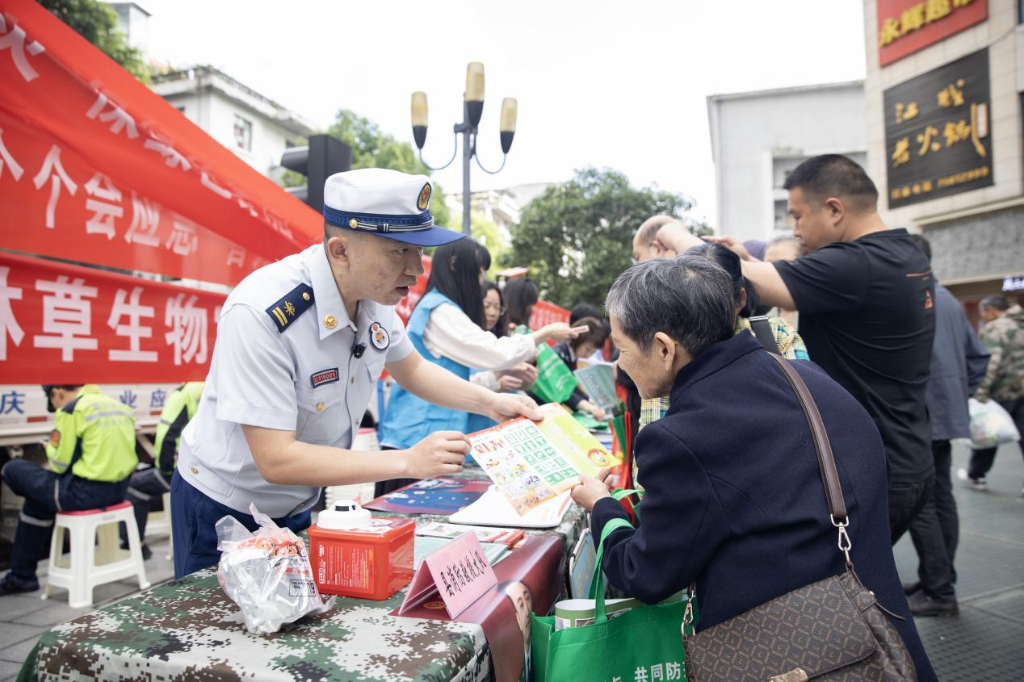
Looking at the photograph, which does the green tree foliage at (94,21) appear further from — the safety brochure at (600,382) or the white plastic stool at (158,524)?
the safety brochure at (600,382)

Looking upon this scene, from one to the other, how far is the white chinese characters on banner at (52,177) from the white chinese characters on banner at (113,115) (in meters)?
0.17

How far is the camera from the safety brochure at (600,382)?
2.97 m

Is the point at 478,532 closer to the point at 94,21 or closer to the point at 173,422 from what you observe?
the point at 173,422

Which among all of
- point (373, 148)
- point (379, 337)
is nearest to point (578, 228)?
point (373, 148)

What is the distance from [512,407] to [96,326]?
1.27 metres

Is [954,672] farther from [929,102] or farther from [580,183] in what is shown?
[580,183]

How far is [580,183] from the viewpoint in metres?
21.3

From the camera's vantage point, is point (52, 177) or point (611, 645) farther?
point (52, 177)

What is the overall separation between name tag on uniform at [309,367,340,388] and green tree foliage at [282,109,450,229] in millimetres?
21991

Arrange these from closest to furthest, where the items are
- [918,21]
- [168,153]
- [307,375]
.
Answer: [307,375] → [168,153] → [918,21]

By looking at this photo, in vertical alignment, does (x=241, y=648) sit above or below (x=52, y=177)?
below

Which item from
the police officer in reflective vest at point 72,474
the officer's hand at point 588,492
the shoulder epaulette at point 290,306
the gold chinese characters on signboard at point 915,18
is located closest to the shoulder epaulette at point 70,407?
the police officer in reflective vest at point 72,474

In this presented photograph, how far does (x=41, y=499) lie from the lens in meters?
4.31

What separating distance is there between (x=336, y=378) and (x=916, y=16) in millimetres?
16512
